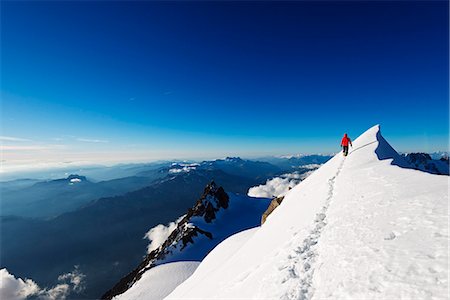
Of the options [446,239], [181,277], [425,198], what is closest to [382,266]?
[446,239]

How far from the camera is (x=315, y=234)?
33.9 feet

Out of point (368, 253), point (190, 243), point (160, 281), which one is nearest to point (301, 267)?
point (368, 253)

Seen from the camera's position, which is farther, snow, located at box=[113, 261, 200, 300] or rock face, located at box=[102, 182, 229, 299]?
rock face, located at box=[102, 182, 229, 299]

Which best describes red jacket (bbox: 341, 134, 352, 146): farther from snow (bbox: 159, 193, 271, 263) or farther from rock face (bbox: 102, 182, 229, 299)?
rock face (bbox: 102, 182, 229, 299)

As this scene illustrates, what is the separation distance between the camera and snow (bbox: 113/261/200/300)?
4500 centimetres

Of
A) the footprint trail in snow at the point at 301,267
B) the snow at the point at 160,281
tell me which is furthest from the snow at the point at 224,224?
the footprint trail in snow at the point at 301,267

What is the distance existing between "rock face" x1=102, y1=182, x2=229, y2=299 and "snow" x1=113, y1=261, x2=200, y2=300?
5362mm

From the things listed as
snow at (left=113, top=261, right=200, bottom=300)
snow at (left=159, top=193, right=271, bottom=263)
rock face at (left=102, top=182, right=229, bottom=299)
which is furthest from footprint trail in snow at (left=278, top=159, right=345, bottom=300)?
rock face at (left=102, top=182, right=229, bottom=299)

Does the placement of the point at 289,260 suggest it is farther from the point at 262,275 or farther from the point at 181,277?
the point at 181,277

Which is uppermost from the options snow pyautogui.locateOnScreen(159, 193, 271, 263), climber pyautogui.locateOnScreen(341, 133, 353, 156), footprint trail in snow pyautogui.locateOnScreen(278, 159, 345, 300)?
climber pyautogui.locateOnScreen(341, 133, 353, 156)

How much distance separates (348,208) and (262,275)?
20.2 feet

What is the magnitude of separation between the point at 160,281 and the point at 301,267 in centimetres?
5221

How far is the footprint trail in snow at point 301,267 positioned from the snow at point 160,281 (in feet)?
142

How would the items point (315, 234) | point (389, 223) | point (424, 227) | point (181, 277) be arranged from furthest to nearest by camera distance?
point (181, 277) → point (315, 234) → point (389, 223) → point (424, 227)
